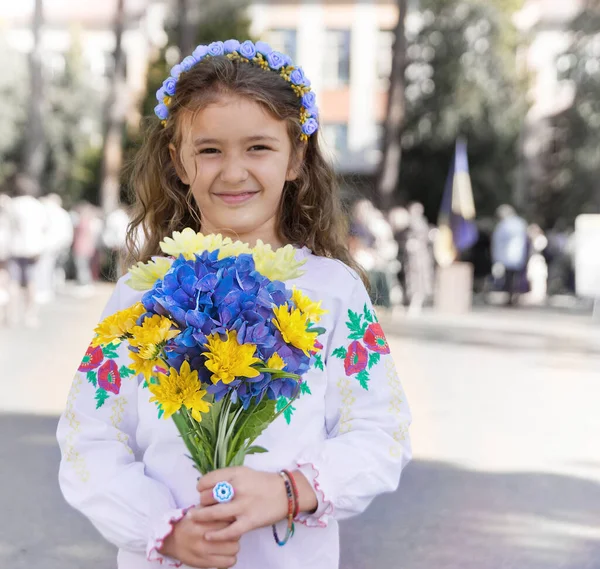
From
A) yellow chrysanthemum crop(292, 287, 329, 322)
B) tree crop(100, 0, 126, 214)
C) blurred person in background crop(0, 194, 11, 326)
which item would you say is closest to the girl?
yellow chrysanthemum crop(292, 287, 329, 322)

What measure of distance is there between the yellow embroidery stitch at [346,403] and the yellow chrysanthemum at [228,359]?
32 centimetres

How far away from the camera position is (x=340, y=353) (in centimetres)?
203

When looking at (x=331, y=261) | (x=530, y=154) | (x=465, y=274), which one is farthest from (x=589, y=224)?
(x=530, y=154)

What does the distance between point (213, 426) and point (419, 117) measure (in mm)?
30111

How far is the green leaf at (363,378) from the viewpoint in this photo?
1999 millimetres

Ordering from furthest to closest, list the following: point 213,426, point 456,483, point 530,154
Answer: point 530,154 → point 456,483 → point 213,426

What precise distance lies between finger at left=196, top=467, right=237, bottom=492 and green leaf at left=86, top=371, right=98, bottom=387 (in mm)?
364

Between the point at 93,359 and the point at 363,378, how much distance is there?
51 centimetres

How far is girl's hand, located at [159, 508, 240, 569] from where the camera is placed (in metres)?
1.74

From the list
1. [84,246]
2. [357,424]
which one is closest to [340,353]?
[357,424]

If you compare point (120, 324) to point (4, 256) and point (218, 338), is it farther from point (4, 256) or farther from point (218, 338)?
point (4, 256)

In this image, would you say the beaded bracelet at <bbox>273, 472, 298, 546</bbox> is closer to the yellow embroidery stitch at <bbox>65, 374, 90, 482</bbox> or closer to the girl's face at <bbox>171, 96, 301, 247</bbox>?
the yellow embroidery stitch at <bbox>65, 374, 90, 482</bbox>

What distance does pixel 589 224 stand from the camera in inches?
590

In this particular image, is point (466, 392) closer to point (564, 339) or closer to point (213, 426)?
point (564, 339)
